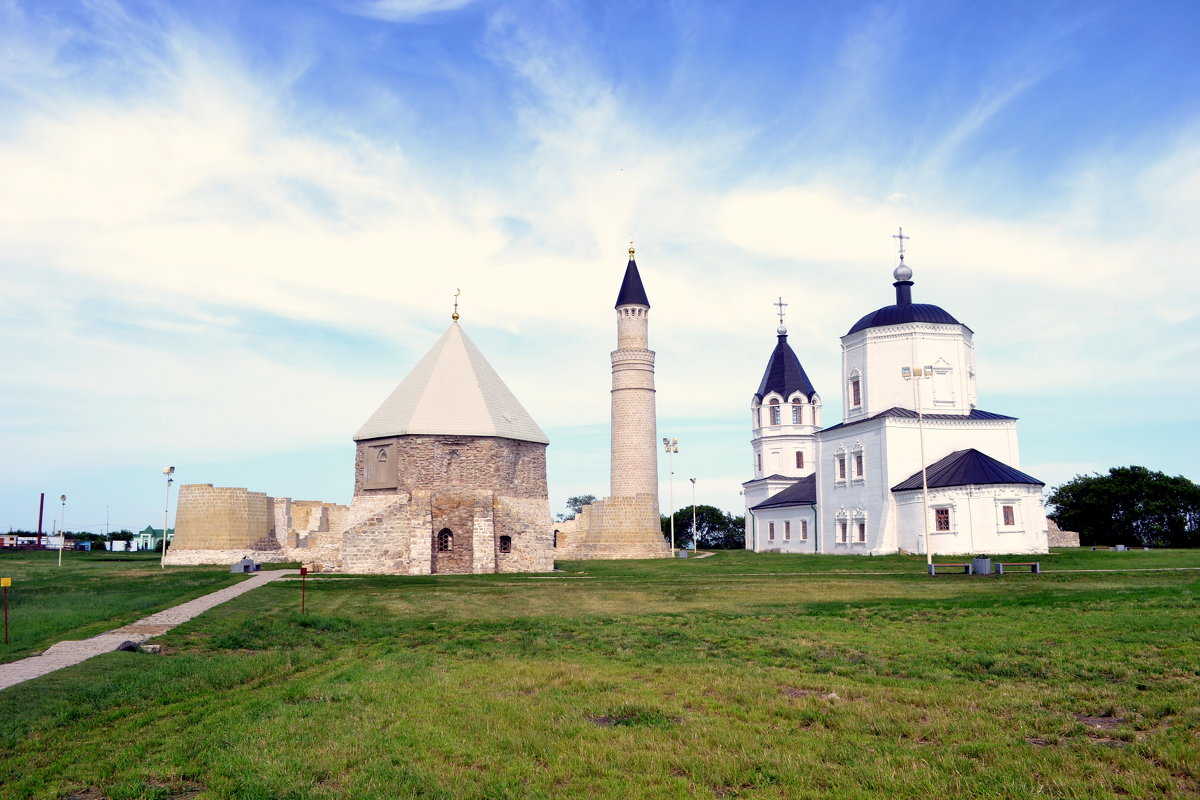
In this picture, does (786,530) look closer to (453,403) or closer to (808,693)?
(453,403)

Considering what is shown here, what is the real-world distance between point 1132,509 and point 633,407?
34.8 metres

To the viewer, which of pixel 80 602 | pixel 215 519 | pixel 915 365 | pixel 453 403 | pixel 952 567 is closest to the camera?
pixel 80 602

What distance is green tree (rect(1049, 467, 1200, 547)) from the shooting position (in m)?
56.7

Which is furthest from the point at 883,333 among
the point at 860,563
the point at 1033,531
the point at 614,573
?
the point at 614,573

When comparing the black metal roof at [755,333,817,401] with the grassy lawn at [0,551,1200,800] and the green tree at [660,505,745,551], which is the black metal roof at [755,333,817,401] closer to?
the green tree at [660,505,745,551]

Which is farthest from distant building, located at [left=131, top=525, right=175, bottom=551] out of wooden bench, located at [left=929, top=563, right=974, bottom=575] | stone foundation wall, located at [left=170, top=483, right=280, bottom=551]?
wooden bench, located at [left=929, top=563, right=974, bottom=575]

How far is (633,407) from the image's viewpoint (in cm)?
5362

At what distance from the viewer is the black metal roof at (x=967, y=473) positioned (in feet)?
136

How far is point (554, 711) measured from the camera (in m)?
9.47

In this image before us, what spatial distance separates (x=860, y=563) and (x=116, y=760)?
111 feet

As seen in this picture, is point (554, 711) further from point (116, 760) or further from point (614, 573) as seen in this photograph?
point (614, 573)

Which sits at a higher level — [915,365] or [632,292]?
[632,292]

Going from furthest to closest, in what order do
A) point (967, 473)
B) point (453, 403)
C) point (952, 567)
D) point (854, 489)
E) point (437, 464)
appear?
point (854, 489) → point (967, 473) → point (453, 403) → point (437, 464) → point (952, 567)

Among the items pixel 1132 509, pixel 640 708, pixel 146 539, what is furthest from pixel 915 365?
pixel 146 539
